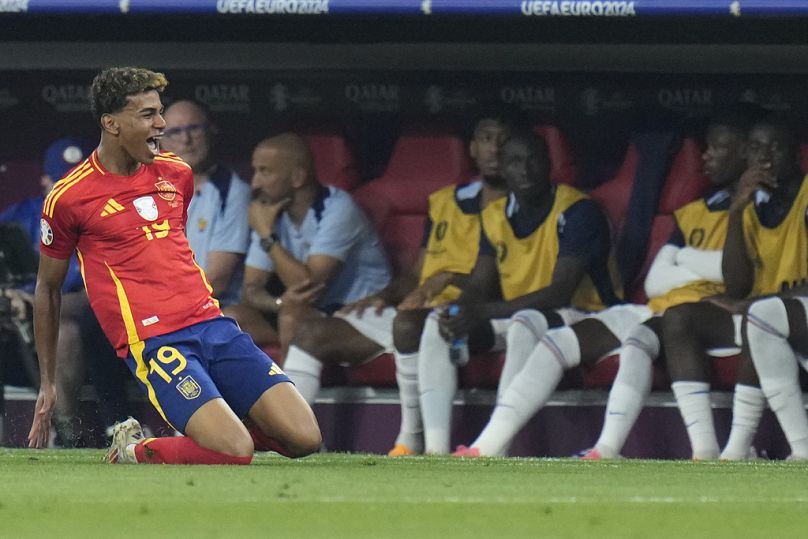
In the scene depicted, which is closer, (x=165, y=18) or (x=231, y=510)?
(x=231, y=510)

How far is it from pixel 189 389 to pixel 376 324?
3152mm

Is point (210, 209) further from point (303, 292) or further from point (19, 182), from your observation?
point (19, 182)

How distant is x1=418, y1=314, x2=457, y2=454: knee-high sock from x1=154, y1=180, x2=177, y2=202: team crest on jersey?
2.68 meters

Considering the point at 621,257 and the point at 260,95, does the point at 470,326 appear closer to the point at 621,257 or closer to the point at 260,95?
the point at 621,257

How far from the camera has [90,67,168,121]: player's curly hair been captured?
24.7ft

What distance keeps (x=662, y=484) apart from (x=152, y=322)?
2042 mm

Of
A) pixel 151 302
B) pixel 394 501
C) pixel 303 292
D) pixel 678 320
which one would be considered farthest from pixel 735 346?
pixel 394 501

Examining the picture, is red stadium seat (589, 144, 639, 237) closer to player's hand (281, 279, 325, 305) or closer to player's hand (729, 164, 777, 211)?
player's hand (729, 164, 777, 211)

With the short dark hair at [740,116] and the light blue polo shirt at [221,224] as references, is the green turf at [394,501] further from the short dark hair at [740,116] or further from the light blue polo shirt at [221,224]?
the light blue polo shirt at [221,224]

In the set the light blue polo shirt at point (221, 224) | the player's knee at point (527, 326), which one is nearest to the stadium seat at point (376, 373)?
the player's knee at point (527, 326)

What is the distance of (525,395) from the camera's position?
9805 millimetres

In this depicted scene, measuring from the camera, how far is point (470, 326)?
10.1 metres

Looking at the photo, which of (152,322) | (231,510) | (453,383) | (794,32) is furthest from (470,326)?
(231,510)

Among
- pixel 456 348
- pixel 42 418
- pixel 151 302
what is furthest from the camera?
pixel 456 348
